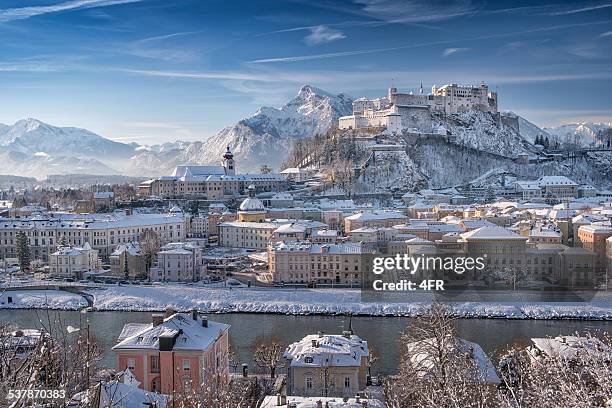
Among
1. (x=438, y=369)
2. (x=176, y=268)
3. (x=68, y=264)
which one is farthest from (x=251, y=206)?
(x=438, y=369)

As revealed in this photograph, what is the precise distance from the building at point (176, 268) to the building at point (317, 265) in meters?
1.77

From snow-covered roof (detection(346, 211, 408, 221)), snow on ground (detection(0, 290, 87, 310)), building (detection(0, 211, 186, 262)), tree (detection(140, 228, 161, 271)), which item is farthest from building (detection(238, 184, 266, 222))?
snow on ground (detection(0, 290, 87, 310))

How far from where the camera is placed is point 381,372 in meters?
7.41

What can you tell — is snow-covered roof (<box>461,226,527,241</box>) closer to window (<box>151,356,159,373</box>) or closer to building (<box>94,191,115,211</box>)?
window (<box>151,356,159,373</box>)

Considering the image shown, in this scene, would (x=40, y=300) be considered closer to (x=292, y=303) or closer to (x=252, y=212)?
(x=292, y=303)

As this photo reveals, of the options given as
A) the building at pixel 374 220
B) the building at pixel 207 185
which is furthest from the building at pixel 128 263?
the building at pixel 207 185

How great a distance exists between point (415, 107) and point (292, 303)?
2079cm

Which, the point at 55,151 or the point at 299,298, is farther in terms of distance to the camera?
the point at 55,151

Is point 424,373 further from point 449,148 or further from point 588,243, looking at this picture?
point 449,148

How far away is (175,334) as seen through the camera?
6133 millimetres

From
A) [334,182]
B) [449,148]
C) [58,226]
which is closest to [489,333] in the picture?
[58,226]

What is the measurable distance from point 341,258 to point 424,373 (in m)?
7.96

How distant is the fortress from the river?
19549 millimetres

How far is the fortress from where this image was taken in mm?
30406
